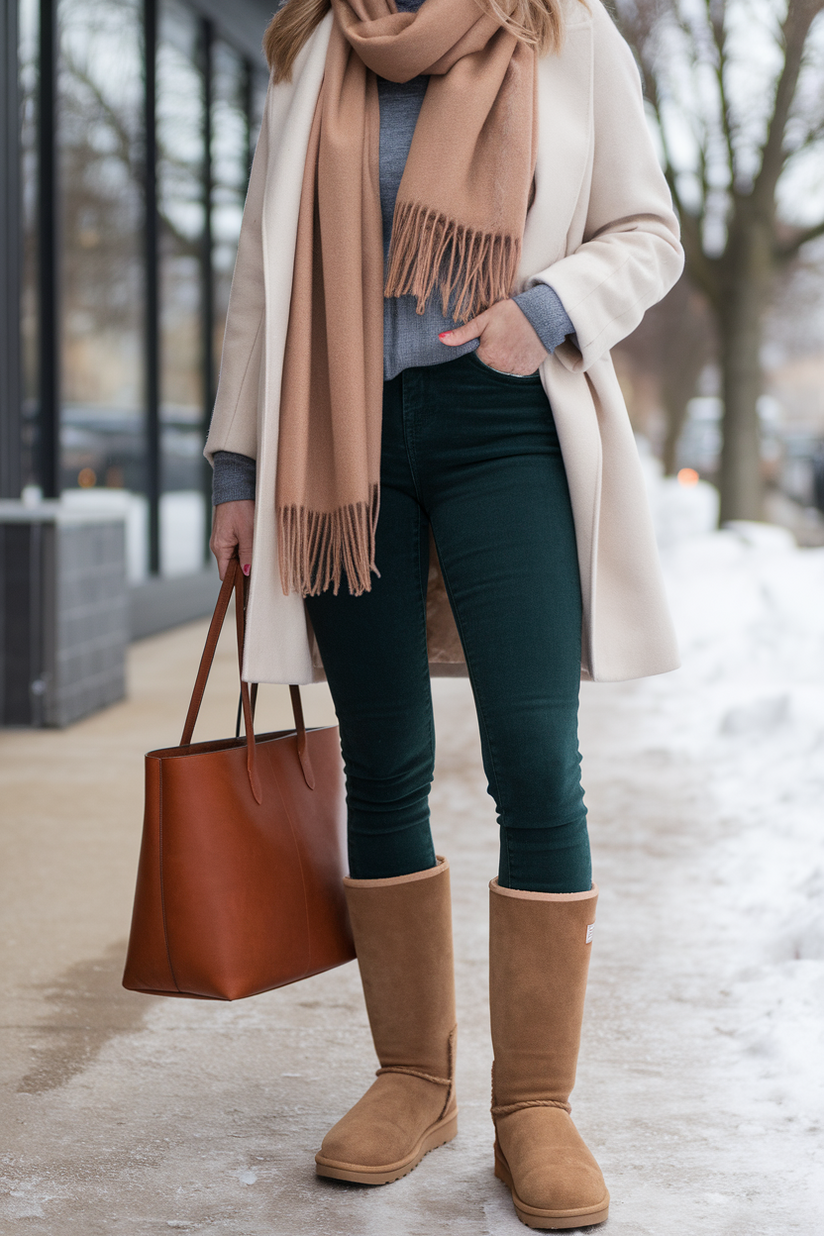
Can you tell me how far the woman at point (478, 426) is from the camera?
169cm

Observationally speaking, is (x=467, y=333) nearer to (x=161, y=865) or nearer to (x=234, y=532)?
(x=234, y=532)

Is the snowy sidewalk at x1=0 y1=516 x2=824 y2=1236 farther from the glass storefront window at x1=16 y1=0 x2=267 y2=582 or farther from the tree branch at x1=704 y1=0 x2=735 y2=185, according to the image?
the tree branch at x1=704 y1=0 x2=735 y2=185

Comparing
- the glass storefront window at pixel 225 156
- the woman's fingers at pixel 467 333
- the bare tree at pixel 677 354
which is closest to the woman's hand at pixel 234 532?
the woman's fingers at pixel 467 333

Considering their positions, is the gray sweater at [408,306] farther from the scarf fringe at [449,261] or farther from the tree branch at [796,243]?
the tree branch at [796,243]

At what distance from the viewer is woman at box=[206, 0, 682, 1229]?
169cm

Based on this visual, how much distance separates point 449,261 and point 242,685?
682 millimetres

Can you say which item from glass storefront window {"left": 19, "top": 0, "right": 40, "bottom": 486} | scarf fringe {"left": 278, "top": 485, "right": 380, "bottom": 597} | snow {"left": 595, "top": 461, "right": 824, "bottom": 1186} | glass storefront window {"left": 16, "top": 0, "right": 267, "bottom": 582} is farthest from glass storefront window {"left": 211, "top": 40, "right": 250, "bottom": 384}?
scarf fringe {"left": 278, "top": 485, "right": 380, "bottom": 597}

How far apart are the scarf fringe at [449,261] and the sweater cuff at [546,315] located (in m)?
0.04

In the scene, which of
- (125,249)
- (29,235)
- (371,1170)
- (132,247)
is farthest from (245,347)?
(132,247)

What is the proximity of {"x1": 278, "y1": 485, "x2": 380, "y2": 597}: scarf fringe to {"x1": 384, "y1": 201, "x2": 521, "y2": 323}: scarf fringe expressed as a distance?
0.89 ft

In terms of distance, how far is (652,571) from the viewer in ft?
5.95

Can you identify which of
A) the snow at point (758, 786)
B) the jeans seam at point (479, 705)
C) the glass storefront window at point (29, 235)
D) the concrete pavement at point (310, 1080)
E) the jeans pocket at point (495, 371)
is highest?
the glass storefront window at point (29, 235)

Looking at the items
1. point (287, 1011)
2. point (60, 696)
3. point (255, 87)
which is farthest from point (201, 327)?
point (287, 1011)

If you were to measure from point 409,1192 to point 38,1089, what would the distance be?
2.27 feet
